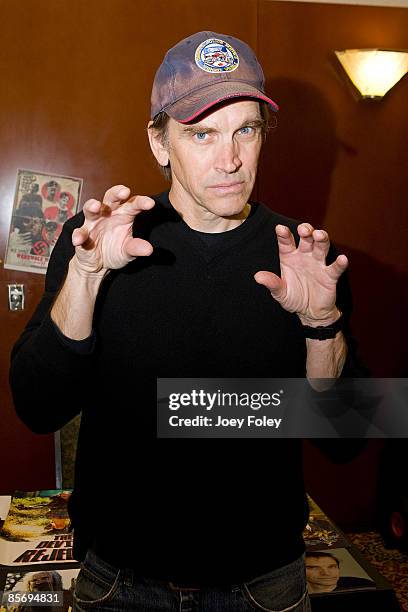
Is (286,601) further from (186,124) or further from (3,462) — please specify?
(3,462)

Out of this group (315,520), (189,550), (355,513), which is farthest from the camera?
(355,513)

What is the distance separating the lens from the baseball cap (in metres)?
1.30

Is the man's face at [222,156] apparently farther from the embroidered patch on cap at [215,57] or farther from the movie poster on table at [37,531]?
the movie poster on table at [37,531]

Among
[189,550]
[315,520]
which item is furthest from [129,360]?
[315,520]

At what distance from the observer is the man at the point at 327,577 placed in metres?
1.62

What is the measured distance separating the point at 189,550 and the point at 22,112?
8.31 feet

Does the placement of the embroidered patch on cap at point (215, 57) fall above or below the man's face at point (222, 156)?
above

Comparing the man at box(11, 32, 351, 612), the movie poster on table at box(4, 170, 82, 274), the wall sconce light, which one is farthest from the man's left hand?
the wall sconce light

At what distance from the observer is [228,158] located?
1300 millimetres

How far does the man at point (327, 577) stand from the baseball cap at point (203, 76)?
3.60ft

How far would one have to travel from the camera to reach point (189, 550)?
4.07 ft

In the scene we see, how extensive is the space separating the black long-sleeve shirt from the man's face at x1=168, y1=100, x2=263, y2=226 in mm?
104

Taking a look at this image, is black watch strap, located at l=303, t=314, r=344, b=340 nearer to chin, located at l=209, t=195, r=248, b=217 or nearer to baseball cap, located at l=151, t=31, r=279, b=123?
chin, located at l=209, t=195, r=248, b=217

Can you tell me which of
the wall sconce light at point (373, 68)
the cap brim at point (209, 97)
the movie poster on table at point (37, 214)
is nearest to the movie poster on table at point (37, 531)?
the cap brim at point (209, 97)
